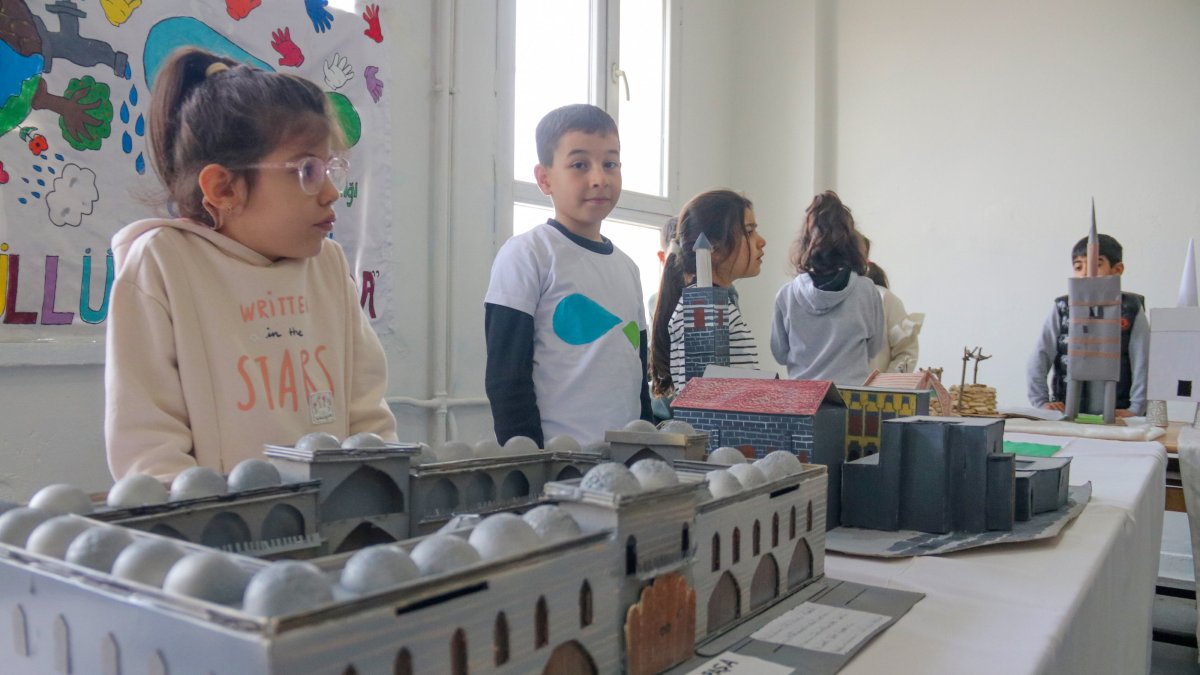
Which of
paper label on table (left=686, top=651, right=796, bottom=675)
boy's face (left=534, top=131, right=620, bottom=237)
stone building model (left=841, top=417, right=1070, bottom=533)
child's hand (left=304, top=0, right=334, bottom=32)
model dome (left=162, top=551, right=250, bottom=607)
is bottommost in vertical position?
paper label on table (left=686, top=651, right=796, bottom=675)

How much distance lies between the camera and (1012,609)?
766 millimetres

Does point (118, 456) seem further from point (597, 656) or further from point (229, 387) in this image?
point (597, 656)

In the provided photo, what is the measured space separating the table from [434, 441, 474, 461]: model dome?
0.36 metres

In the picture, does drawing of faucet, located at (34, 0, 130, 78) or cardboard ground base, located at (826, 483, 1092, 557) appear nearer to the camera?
cardboard ground base, located at (826, 483, 1092, 557)

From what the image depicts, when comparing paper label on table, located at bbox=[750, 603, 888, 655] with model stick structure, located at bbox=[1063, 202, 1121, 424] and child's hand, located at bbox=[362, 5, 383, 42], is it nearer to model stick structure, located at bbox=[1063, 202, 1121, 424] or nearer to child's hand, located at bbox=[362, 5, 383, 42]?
model stick structure, located at bbox=[1063, 202, 1121, 424]

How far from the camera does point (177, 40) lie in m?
2.20

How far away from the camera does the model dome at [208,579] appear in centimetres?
37

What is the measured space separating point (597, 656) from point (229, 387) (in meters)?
0.75

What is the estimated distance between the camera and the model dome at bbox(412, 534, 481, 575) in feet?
1.37

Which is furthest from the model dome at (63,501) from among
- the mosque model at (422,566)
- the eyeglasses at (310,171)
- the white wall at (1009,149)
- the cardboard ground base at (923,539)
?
the white wall at (1009,149)

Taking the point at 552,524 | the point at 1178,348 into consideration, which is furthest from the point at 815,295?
the point at 552,524

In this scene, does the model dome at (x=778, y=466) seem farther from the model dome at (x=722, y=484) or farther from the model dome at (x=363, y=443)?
the model dome at (x=363, y=443)

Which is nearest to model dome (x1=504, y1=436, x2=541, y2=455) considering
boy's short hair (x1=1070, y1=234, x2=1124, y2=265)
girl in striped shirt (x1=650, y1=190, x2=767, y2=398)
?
girl in striped shirt (x1=650, y1=190, x2=767, y2=398)

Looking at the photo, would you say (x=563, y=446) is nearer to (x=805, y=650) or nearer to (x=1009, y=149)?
(x=805, y=650)
